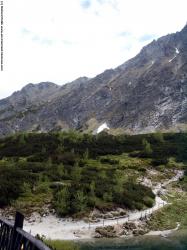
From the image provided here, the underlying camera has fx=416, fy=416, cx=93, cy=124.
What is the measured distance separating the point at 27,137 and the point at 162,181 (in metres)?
48.9

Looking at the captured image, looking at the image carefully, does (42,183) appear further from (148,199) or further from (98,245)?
(98,245)

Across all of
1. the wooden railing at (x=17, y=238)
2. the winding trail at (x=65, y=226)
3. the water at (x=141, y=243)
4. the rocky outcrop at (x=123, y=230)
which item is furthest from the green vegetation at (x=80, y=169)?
the wooden railing at (x=17, y=238)

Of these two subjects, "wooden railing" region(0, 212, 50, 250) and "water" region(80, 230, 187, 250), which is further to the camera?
"water" region(80, 230, 187, 250)

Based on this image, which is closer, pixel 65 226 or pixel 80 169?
pixel 65 226

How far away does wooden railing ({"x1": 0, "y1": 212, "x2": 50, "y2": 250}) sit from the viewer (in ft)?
26.0

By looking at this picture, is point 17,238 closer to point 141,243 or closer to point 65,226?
point 141,243

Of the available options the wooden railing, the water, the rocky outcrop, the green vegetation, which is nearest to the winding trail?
the rocky outcrop

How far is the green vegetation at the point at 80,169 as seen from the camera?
179 feet

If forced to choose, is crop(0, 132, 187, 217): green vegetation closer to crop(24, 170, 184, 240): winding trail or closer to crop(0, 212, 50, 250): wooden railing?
crop(24, 170, 184, 240): winding trail

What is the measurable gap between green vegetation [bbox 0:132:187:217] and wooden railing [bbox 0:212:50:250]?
1627 inches

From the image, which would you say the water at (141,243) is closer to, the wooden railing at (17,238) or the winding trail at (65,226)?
the winding trail at (65,226)

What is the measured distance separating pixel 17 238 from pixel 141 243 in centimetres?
3544

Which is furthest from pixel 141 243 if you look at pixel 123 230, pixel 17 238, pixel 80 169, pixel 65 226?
pixel 17 238

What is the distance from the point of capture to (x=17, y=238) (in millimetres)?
9164
